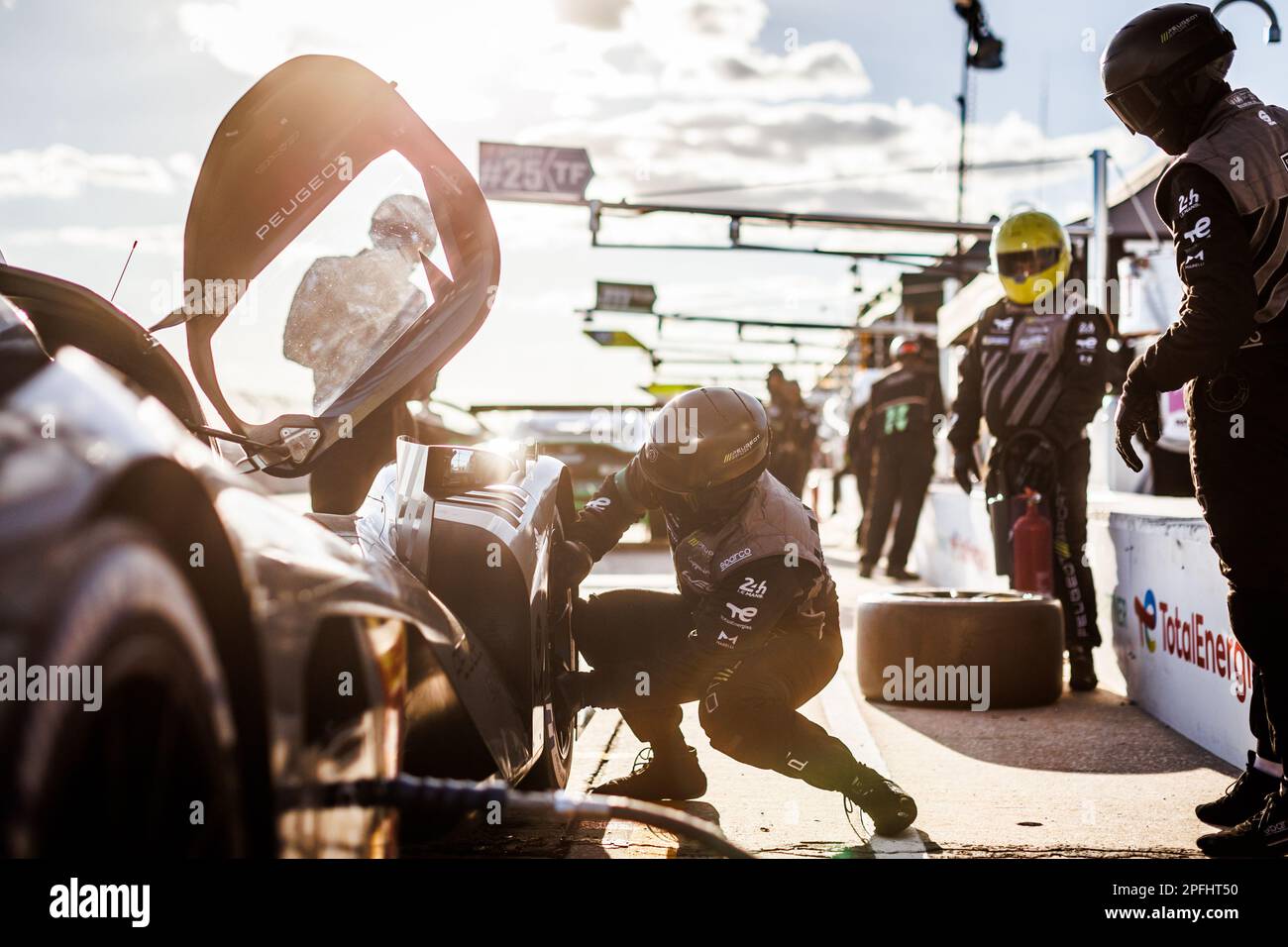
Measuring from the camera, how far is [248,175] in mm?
2924

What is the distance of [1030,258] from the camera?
632 cm

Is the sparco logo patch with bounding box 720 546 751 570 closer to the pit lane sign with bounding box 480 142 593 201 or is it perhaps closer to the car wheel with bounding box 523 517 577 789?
the car wheel with bounding box 523 517 577 789

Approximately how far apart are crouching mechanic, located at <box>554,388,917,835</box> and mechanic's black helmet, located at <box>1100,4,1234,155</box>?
4.31ft

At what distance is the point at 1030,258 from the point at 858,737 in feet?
9.54

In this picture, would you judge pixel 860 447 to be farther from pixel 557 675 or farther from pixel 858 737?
pixel 557 675

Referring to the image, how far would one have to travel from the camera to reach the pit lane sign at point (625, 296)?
31547 mm

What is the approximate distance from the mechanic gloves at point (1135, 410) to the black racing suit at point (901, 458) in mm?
7668

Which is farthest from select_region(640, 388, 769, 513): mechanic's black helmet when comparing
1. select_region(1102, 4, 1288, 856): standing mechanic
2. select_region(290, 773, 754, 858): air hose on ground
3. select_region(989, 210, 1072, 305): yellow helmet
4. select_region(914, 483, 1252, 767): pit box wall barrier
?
select_region(989, 210, 1072, 305): yellow helmet

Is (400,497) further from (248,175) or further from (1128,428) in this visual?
(1128,428)

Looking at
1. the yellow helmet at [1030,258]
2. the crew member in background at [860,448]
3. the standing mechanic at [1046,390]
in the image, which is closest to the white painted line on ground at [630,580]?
the crew member in background at [860,448]

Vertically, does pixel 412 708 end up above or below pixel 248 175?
below

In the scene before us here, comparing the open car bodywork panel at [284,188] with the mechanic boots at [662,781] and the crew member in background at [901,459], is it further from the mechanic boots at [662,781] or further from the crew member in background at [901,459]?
the crew member in background at [901,459]
